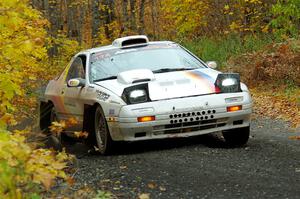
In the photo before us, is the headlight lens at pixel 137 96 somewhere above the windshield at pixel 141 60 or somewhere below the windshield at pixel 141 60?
below

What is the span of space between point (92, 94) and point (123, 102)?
33.4 inches

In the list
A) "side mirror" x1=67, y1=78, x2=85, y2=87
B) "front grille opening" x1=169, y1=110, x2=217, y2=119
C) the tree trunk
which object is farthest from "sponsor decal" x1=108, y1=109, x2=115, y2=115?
the tree trunk

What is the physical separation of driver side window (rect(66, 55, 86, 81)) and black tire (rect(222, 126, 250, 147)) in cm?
244

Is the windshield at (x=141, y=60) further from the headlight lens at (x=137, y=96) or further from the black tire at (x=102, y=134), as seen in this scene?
the headlight lens at (x=137, y=96)

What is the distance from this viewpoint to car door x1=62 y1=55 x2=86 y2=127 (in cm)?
922

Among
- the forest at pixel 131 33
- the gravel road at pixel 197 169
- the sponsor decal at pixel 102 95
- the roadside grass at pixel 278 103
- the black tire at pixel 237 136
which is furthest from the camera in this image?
the roadside grass at pixel 278 103

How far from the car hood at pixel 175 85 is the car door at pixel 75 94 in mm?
629

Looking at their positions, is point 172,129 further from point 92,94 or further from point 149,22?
point 149,22

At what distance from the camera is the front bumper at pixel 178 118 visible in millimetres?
7926

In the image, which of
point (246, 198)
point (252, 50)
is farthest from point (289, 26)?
point (246, 198)

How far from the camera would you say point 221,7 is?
2472cm

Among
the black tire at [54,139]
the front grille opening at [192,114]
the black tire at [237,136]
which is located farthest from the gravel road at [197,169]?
the black tire at [54,139]

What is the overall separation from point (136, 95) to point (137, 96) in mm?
18

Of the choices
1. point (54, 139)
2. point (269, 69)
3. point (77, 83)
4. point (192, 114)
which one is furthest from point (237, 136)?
point (269, 69)
